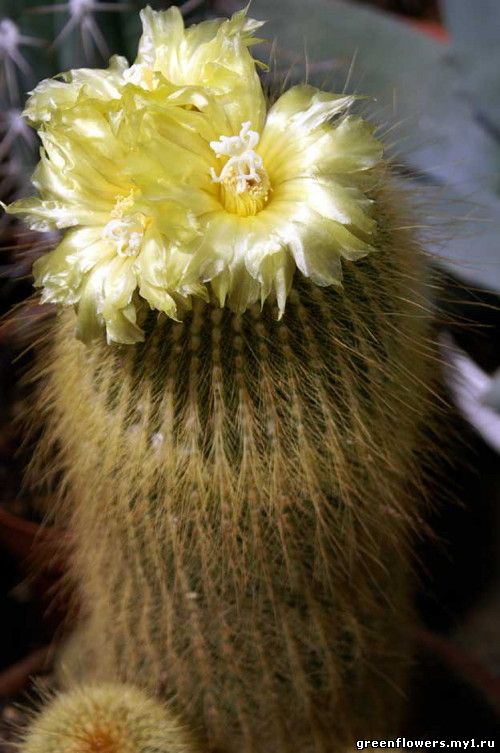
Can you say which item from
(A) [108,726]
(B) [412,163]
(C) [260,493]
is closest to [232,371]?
(C) [260,493]

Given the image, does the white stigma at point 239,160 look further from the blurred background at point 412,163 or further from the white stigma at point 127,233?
the blurred background at point 412,163

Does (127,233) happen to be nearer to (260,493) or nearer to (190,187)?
(190,187)

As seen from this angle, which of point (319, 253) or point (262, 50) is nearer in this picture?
point (319, 253)

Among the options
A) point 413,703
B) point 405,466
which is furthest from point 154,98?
point 413,703

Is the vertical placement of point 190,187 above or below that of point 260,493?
above

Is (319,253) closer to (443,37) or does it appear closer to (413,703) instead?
(413,703)

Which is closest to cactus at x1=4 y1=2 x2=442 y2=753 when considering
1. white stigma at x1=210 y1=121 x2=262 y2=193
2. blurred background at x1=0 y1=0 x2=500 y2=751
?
white stigma at x1=210 y1=121 x2=262 y2=193

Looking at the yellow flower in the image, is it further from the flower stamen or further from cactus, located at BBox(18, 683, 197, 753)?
cactus, located at BBox(18, 683, 197, 753)
